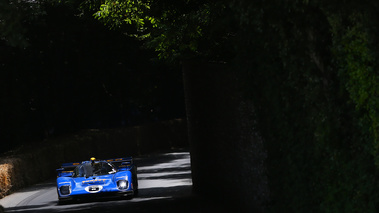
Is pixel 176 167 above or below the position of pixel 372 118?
below

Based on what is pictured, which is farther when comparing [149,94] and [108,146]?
[149,94]

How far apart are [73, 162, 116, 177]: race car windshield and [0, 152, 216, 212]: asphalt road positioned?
0.78 meters

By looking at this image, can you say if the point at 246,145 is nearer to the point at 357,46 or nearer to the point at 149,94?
the point at 357,46

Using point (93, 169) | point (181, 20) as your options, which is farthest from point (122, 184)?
point (181, 20)

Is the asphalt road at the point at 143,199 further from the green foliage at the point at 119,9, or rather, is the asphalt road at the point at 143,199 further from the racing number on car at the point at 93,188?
the green foliage at the point at 119,9

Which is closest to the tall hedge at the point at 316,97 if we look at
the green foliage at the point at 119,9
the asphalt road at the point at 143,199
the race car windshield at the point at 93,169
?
the asphalt road at the point at 143,199

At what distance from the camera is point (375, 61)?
316 inches

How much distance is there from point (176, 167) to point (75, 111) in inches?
506

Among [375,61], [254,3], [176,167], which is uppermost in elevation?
[254,3]

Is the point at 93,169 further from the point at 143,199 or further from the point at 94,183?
the point at 143,199

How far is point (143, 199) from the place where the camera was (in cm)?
2255

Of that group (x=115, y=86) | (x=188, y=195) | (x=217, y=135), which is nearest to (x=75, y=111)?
(x=115, y=86)

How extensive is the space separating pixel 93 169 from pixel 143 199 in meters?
1.52

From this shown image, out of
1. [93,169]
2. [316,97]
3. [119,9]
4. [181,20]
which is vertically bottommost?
[93,169]
